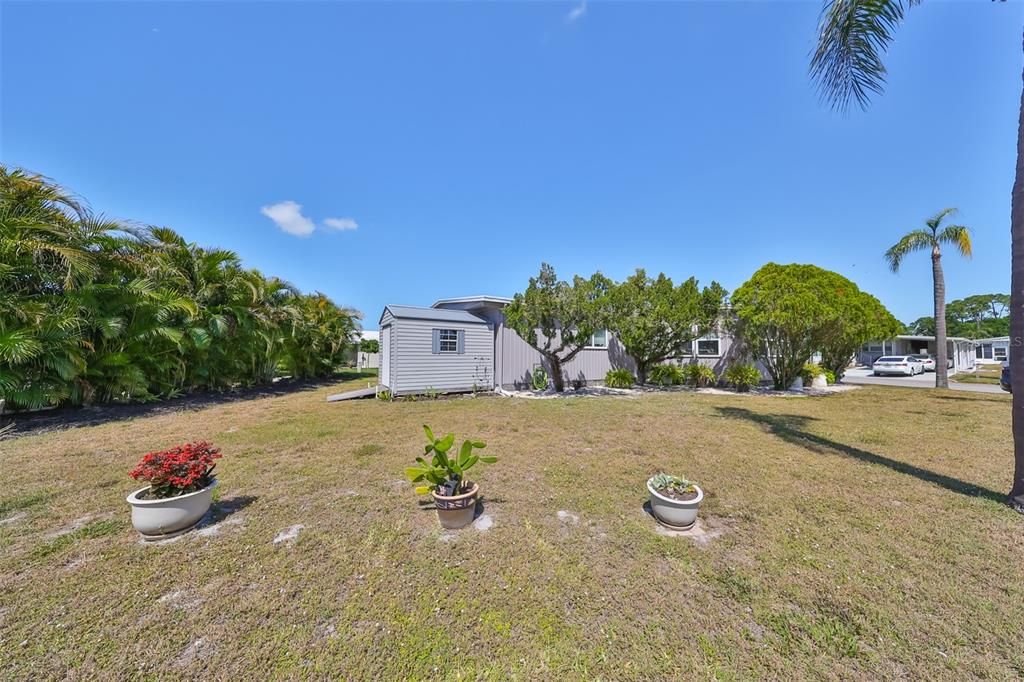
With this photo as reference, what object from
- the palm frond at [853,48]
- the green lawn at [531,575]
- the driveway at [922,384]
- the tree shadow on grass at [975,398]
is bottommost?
the green lawn at [531,575]

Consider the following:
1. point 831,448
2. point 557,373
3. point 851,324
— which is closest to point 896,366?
point 851,324

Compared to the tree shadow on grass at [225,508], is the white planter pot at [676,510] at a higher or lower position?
higher

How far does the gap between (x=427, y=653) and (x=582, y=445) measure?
14.5 ft

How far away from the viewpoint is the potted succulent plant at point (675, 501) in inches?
128

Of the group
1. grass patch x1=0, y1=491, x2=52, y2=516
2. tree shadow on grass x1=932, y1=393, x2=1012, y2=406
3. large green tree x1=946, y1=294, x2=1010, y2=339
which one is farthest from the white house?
large green tree x1=946, y1=294, x2=1010, y2=339

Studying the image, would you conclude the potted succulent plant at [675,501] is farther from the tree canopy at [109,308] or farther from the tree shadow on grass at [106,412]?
the tree shadow on grass at [106,412]

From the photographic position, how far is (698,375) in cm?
1434

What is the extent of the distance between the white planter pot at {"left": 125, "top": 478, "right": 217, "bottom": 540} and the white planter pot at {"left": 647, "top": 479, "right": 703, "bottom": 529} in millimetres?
4207

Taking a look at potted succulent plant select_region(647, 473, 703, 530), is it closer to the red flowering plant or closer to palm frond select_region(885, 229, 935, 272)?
the red flowering plant

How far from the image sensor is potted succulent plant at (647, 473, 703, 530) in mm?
3248

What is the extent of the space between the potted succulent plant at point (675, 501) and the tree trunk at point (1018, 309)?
3.46 metres

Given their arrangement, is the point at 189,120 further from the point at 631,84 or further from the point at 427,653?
the point at 427,653

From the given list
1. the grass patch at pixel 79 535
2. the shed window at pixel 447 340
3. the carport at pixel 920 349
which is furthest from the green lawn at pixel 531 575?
the carport at pixel 920 349

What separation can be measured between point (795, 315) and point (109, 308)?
60.9 feet
